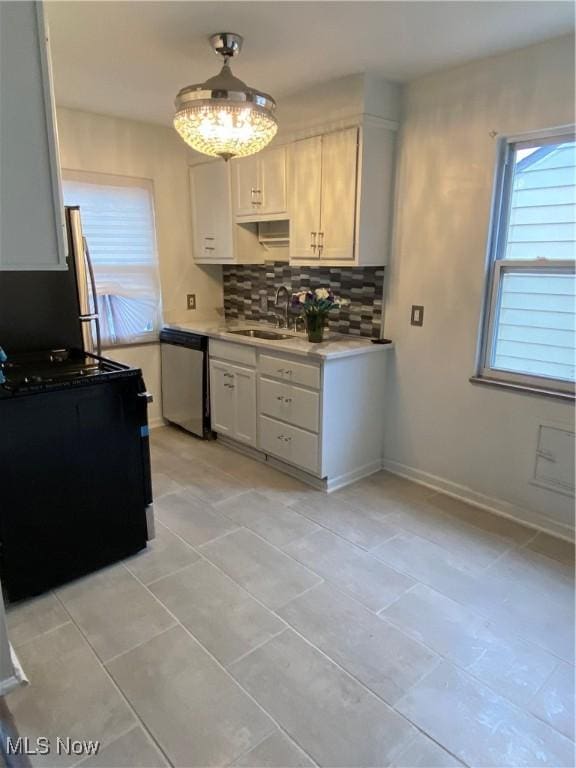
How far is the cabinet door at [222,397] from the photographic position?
358 centimetres

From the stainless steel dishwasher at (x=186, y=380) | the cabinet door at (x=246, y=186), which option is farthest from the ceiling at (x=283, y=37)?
the stainless steel dishwasher at (x=186, y=380)

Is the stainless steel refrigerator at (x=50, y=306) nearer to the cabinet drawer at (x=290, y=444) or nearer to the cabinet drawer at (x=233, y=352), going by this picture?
the cabinet drawer at (x=233, y=352)

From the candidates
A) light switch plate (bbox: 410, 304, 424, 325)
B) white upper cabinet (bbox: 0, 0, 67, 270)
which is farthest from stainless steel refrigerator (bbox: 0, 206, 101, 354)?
light switch plate (bbox: 410, 304, 424, 325)

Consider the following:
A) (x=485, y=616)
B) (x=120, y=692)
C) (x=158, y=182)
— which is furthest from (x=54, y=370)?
(x=158, y=182)

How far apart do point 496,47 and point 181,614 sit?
297cm

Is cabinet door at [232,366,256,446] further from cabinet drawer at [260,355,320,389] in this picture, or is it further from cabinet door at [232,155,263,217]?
cabinet door at [232,155,263,217]

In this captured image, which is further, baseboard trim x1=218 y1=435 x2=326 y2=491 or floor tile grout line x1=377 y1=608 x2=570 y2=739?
baseboard trim x1=218 y1=435 x2=326 y2=491

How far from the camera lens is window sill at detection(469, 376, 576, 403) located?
8.12 ft

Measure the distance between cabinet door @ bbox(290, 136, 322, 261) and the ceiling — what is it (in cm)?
35

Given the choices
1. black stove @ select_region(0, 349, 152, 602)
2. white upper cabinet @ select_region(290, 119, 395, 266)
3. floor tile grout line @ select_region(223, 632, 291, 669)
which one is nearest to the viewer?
floor tile grout line @ select_region(223, 632, 291, 669)

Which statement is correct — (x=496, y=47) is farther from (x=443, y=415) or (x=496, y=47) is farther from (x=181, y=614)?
(x=181, y=614)

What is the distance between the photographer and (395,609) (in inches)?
81.0

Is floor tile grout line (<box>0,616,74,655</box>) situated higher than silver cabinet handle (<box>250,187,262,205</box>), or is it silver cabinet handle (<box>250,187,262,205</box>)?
silver cabinet handle (<box>250,187,262,205</box>)

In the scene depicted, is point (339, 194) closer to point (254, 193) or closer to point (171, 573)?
point (254, 193)
